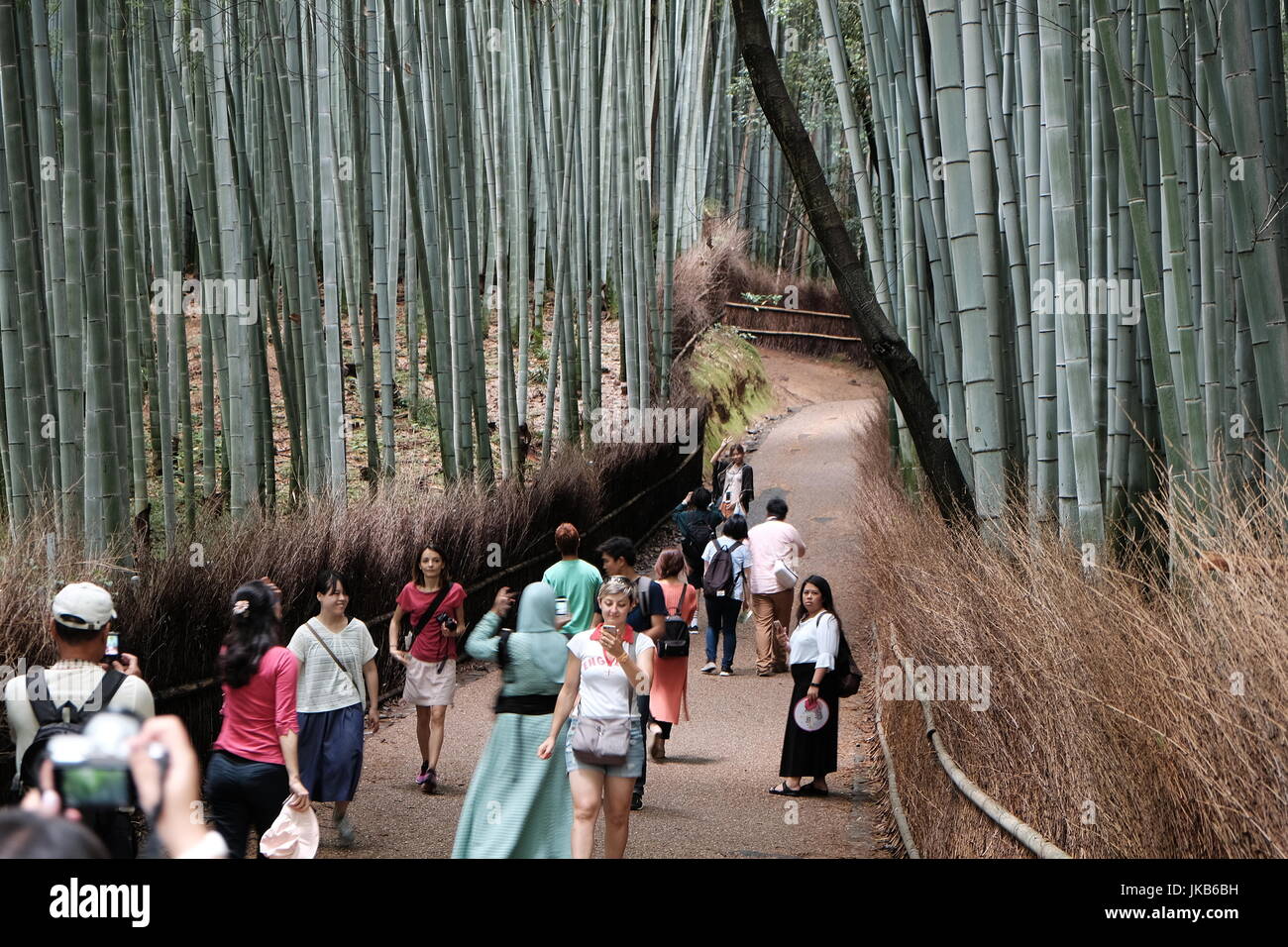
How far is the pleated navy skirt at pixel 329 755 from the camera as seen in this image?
5129 millimetres

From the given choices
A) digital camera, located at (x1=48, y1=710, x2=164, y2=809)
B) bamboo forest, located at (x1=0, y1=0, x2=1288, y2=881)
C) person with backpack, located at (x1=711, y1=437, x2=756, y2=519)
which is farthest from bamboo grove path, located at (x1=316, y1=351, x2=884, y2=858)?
digital camera, located at (x1=48, y1=710, x2=164, y2=809)

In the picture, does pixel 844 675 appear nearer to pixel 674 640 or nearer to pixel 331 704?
pixel 674 640

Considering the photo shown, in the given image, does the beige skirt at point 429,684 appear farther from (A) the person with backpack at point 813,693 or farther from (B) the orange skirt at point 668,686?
(A) the person with backpack at point 813,693

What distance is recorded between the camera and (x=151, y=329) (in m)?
12.6

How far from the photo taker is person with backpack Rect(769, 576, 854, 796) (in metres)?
6.38

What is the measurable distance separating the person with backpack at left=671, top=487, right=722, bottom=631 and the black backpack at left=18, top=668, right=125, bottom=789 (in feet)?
25.4

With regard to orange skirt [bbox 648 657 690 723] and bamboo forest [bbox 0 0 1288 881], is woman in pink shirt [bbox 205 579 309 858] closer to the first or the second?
bamboo forest [bbox 0 0 1288 881]

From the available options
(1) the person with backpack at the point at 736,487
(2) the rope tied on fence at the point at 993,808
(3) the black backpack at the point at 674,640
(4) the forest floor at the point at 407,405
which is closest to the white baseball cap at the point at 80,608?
(2) the rope tied on fence at the point at 993,808

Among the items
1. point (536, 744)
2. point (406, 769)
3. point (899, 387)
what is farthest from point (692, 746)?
point (536, 744)

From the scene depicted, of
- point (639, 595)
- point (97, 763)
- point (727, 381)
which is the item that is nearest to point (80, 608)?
point (97, 763)

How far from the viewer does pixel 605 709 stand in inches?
175

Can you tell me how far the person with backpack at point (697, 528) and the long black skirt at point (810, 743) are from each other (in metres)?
3.98
